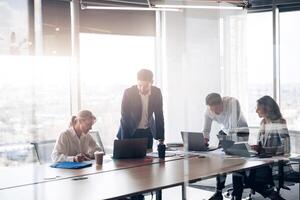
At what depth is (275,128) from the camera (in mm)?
4383

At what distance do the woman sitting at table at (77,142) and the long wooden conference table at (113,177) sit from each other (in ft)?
0.72

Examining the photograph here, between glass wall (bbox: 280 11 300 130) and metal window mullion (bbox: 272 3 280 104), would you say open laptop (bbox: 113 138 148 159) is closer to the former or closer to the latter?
glass wall (bbox: 280 11 300 130)

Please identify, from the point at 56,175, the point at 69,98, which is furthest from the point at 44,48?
the point at 56,175

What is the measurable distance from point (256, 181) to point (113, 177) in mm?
1489

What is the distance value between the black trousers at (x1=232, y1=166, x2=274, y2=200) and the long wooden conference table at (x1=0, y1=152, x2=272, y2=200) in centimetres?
9

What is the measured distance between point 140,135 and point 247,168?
4.25 feet

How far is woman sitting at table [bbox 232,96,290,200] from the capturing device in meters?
3.78

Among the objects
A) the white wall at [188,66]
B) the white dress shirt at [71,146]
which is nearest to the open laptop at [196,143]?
the white dress shirt at [71,146]

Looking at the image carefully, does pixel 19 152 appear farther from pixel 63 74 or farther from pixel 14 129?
pixel 63 74

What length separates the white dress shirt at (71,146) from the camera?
3.62 m

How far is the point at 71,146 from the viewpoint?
12.3 feet

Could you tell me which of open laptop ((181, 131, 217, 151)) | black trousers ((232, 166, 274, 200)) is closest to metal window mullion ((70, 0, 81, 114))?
open laptop ((181, 131, 217, 151))

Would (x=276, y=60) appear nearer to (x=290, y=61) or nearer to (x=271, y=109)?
(x=290, y=61)

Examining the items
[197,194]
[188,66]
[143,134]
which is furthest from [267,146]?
[188,66]
